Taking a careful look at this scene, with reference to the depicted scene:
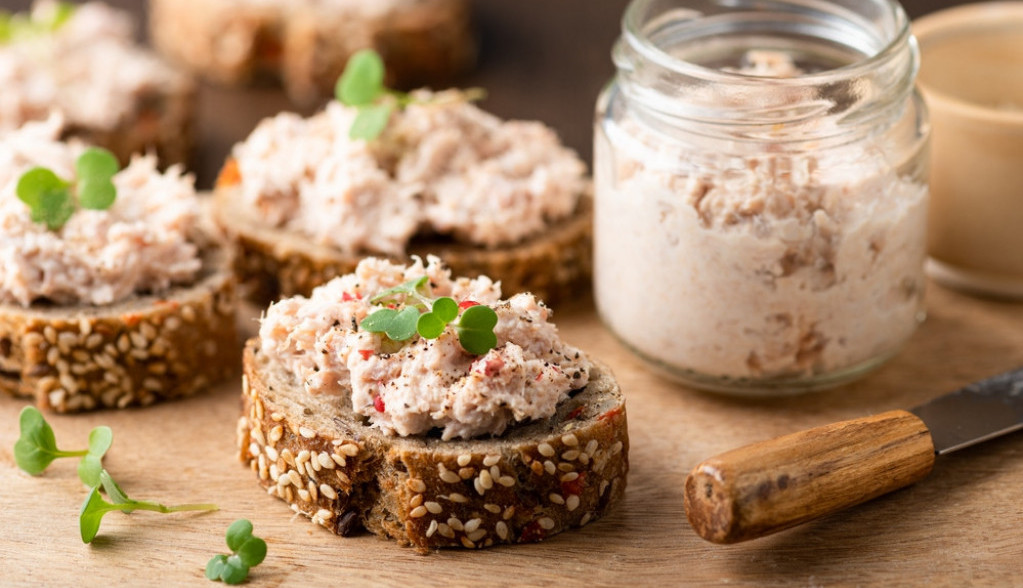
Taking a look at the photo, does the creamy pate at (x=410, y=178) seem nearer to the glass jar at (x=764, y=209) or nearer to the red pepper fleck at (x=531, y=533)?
the glass jar at (x=764, y=209)

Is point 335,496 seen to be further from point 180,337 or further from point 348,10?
point 348,10

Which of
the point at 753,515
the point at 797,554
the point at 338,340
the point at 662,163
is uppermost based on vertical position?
the point at 662,163

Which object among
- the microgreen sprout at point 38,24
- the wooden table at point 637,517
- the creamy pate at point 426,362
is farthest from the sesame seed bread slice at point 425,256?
the microgreen sprout at point 38,24

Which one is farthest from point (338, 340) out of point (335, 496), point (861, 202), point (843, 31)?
point (843, 31)

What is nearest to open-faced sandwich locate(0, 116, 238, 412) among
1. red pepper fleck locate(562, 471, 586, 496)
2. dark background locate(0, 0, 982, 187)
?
red pepper fleck locate(562, 471, 586, 496)

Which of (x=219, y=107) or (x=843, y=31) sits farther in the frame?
(x=219, y=107)

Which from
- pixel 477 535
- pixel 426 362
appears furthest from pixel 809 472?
pixel 426 362
